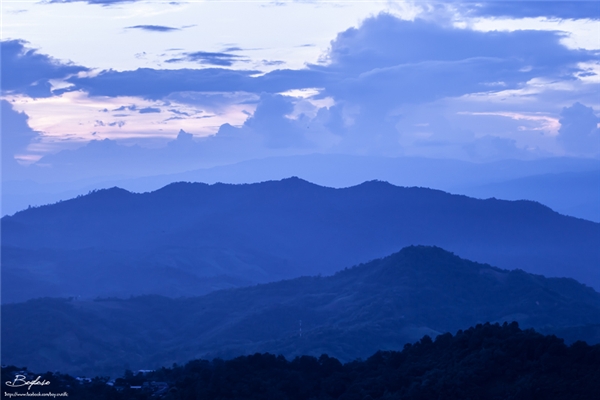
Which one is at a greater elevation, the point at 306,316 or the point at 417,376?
the point at 306,316

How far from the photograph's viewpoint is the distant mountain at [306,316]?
88.6 m

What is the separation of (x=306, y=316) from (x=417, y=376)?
74.9 metres

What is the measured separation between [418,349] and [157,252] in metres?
160

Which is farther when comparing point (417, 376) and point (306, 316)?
point (306, 316)

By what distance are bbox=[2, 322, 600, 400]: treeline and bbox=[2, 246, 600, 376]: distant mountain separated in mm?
43937

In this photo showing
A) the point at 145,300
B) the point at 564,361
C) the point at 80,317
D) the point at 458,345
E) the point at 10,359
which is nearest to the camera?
the point at 564,361

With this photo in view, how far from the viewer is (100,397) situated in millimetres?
32094

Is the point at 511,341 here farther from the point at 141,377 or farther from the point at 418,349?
the point at 141,377

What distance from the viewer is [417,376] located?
33.3 metres

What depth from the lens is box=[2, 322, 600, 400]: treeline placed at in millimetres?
29531

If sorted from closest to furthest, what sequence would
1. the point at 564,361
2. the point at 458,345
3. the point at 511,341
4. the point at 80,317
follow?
the point at 564,361
the point at 511,341
the point at 458,345
the point at 80,317

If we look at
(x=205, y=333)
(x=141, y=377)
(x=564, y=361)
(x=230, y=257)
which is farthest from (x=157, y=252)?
(x=564, y=361)

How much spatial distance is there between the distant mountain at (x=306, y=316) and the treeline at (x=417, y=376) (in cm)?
4394

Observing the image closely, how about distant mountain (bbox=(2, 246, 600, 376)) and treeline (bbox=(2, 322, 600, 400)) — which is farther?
distant mountain (bbox=(2, 246, 600, 376))
